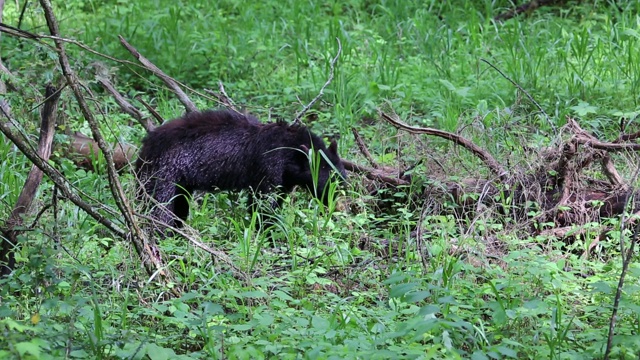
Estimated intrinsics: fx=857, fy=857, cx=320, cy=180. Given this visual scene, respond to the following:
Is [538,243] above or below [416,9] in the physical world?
below

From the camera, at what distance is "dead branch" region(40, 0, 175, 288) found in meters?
4.29

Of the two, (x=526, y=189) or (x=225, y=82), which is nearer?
(x=526, y=189)

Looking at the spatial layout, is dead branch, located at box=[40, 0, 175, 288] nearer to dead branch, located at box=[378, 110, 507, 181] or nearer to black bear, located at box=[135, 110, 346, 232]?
black bear, located at box=[135, 110, 346, 232]

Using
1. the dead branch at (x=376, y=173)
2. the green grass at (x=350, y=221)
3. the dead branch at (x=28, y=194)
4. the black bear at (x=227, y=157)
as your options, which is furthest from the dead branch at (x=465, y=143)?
the dead branch at (x=28, y=194)

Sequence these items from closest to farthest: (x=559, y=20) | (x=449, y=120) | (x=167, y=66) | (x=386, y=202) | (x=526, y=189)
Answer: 1. (x=526, y=189)
2. (x=386, y=202)
3. (x=449, y=120)
4. (x=167, y=66)
5. (x=559, y=20)

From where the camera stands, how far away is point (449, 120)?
800 centimetres

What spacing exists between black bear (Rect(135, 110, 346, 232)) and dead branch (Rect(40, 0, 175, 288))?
179 cm

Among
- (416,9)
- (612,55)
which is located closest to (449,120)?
(612,55)

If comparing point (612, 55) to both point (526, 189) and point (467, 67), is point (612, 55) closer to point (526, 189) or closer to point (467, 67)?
point (467, 67)

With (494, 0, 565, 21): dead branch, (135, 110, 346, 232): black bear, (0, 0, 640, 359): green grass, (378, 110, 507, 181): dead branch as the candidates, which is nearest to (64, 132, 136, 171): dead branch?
(0, 0, 640, 359): green grass

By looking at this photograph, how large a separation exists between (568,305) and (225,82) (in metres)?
5.61

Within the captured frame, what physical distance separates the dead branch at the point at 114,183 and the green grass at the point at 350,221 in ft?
0.35

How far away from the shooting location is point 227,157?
670 cm

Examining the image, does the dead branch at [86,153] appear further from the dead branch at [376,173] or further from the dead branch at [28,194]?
the dead branch at [28,194]
